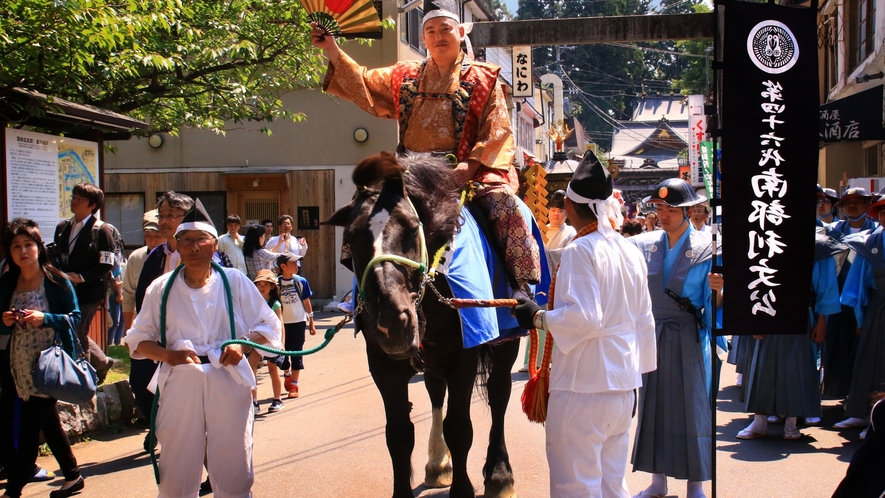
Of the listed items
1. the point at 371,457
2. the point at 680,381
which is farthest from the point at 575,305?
the point at 371,457

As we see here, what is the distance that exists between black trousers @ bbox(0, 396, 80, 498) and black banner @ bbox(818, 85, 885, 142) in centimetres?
1260

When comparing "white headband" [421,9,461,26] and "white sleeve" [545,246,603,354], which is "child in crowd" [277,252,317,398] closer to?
"white headband" [421,9,461,26]

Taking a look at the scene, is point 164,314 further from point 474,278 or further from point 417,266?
point 474,278

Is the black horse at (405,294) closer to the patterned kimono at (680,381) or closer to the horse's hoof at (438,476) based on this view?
the horse's hoof at (438,476)

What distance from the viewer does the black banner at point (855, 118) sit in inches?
513

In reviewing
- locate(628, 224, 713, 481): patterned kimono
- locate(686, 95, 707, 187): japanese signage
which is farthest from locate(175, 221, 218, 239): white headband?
locate(686, 95, 707, 187): japanese signage

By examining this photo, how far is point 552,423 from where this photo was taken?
396 centimetres

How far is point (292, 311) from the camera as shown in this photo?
8844 millimetres

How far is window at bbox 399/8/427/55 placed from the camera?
65.3 ft

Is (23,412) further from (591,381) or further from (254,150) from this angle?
(254,150)

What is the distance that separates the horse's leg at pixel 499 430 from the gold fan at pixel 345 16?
236cm

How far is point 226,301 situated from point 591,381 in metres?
2.02

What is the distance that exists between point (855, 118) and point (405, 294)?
1216 cm

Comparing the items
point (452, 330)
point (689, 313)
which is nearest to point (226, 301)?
point (452, 330)
